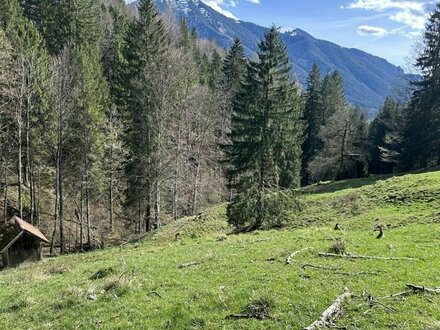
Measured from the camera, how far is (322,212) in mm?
32031

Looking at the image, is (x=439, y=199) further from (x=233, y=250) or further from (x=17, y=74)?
(x=17, y=74)

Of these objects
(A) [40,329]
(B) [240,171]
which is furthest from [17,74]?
(A) [40,329]

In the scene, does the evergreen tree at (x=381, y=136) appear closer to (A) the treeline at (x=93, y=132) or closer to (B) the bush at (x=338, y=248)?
(A) the treeline at (x=93, y=132)

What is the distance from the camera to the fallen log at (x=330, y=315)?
9487 millimetres

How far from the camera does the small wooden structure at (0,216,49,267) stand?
3184 cm

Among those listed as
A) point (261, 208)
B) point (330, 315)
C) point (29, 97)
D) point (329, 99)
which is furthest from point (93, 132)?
point (329, 99)

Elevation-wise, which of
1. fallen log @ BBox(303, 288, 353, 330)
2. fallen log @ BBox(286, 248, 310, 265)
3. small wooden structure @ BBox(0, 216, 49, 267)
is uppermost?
fallen log @ BBox(303, 288, 353, 330)

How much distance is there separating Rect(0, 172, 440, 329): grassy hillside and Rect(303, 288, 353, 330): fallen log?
0.19 metres

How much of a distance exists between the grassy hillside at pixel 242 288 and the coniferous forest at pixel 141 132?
11909 mm

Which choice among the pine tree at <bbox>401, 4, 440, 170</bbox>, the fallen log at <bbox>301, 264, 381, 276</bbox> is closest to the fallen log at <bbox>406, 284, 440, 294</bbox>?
the fallen log at <bbox>301, 264, 381, 276</bbox>

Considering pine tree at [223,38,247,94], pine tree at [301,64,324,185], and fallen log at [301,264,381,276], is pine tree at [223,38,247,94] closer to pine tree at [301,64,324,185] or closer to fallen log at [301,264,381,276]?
pine tree at [301,64,324,185]

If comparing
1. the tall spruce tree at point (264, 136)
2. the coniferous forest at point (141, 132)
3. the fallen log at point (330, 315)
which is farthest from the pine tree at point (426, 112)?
the fallen log at point (330, 315)

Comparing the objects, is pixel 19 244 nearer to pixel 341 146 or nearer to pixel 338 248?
pixel 338 248

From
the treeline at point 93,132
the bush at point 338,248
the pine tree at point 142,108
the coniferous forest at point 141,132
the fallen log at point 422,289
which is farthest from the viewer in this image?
the pine tree at point 142,108
